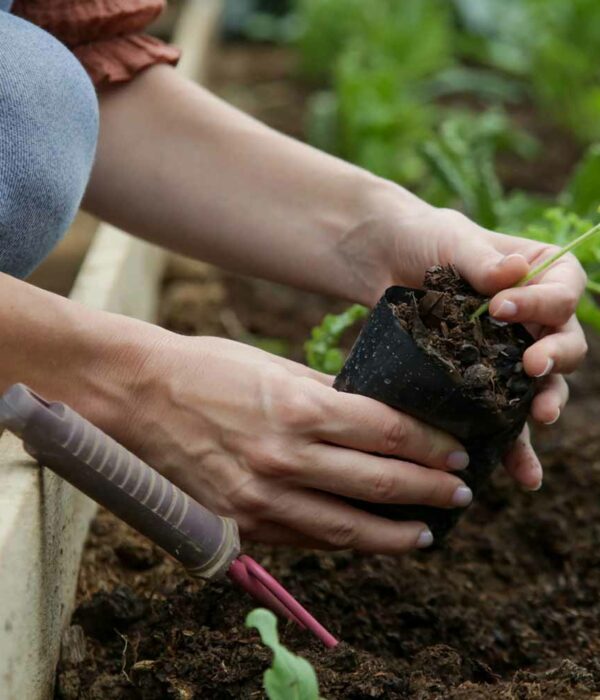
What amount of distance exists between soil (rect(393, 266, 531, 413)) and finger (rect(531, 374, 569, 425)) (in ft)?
0.21

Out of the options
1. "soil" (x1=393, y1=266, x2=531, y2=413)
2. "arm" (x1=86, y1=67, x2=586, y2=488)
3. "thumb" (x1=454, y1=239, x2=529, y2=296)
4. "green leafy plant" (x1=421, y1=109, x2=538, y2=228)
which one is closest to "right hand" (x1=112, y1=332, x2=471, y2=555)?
"soil" (x1=393, y1=266, x2=531, y2=413)

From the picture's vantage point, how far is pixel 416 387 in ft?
4.98

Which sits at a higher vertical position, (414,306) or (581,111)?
(414,306)

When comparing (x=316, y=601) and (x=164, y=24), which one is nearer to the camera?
(x=316, y=601)

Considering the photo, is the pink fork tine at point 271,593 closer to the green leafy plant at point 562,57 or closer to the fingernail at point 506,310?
the fingernail at point 506,310

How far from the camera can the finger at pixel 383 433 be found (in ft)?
4.97

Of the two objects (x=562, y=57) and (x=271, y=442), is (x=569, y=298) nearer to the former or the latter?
(x=271, y=442)

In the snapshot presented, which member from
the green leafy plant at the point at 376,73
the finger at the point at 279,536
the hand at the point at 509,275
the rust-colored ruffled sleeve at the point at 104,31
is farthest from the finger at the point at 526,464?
the green leafy plant at the point at 376,73

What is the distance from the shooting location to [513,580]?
2029 mm

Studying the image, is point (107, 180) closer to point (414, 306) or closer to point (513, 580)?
point (414, 306)

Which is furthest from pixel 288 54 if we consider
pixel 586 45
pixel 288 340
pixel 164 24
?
pixel 288 340

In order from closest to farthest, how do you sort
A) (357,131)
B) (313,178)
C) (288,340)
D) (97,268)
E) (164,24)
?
1. (313,178)
2. (97,268)
3. (288,340)
4. (357,131)
5. (164,24)

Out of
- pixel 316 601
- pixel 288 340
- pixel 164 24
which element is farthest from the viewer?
pixel 164 24

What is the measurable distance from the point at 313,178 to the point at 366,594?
0.69m
